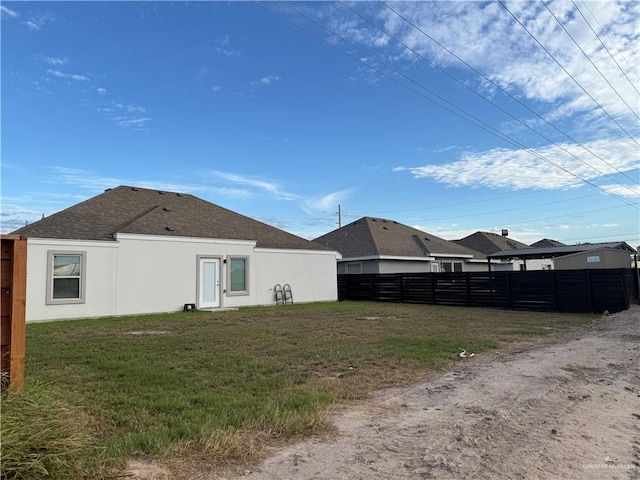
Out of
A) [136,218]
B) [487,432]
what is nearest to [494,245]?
[136,218]

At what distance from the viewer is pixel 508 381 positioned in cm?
551

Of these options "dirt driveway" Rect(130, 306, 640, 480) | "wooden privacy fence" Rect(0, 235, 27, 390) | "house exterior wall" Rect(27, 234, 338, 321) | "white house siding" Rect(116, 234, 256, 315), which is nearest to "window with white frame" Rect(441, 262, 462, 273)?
"house exterior wall" Rect(27, 234, 338, 321)

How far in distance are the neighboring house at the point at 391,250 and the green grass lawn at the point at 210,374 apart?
38.9ft

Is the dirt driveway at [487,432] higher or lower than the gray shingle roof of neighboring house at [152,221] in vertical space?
lower

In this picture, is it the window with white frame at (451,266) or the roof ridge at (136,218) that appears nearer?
the roof ridge at (136,218)

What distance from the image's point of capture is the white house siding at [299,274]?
60.6 feet

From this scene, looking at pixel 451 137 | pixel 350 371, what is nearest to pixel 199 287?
pixel 350 371

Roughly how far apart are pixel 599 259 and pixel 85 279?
2305cm

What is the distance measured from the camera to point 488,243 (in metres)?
36.2

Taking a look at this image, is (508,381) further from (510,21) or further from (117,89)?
(117,89)

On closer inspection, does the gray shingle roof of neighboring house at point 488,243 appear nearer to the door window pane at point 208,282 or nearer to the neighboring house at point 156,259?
the neighboring house at point 156,259

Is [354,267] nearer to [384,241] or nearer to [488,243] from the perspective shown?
[384,241]

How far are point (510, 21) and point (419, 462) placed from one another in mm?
10975

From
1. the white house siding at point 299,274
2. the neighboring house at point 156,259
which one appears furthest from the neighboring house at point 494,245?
the neighboring house at point 156,259
